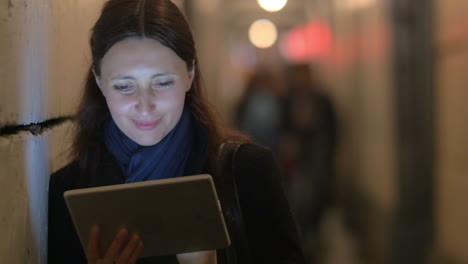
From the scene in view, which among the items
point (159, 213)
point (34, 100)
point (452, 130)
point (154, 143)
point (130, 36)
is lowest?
point (452, 130)

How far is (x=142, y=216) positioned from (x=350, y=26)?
840 centimetres

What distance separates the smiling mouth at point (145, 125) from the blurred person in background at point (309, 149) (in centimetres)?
431

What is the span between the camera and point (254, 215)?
5.67 ft

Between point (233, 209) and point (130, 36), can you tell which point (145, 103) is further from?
point (233, 209)

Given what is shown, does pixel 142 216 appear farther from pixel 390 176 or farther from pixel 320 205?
pixel 390 176

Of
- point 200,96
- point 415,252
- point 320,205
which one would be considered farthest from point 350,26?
point 200,96

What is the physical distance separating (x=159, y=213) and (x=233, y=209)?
0.98 feet

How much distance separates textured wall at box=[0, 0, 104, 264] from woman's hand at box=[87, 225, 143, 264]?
180 millimetres

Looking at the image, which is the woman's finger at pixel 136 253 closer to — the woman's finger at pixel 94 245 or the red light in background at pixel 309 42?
the woman's finger at pixel 94 245

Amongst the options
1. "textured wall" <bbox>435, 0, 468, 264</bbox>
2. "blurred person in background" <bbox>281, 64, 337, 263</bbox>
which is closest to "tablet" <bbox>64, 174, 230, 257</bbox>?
"textured wall" <bbox>435, 0, 468, 264</bbox>

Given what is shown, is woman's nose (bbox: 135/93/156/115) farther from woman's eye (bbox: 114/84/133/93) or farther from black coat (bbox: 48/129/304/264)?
black coat (bbox: 48/129/304/264)

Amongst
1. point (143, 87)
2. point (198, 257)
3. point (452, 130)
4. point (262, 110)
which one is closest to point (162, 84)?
point (143, 87)

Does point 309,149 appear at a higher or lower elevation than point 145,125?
lower

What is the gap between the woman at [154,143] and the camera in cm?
149
